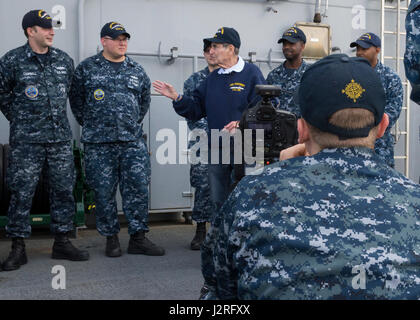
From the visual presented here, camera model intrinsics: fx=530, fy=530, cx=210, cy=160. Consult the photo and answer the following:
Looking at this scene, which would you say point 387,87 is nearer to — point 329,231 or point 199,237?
point 199,237

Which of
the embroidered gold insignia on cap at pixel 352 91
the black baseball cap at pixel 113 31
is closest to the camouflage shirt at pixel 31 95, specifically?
the black baseball cap at pixel 113 31

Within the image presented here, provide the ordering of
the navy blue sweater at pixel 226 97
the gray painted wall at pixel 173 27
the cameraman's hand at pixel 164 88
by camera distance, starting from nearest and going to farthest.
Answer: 1. the cameraman's hand at pixel 164 88
2. the navy blue sweater at pixel 226 97
3. the gray painted wall at pixel 173 27

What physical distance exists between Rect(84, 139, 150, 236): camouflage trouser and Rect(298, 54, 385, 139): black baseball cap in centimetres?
326

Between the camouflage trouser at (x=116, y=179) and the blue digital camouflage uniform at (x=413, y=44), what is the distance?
2642 millimetres

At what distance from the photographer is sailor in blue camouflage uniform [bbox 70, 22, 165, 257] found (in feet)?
14.0

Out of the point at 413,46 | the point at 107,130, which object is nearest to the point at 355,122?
the point at 413,46

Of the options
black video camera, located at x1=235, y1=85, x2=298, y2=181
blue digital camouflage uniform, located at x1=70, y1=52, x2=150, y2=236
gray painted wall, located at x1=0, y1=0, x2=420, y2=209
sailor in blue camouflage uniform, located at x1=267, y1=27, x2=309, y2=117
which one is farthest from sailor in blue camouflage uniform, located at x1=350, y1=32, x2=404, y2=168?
blue digital camouflage uniform, located at x1=70, y1=52, x2=150, y2=236

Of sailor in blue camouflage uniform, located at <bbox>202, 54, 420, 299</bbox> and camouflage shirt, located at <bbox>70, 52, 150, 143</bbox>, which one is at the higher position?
camouflage shirt, located at <bbox>70, 52, 150, 143</bbox>

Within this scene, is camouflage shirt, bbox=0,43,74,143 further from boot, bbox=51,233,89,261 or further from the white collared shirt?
the white collared shirt

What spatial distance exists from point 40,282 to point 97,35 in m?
2.65

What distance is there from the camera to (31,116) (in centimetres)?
401

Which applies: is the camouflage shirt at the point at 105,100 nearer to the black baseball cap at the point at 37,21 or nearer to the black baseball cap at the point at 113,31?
the black baseball cap at the point at 113,31

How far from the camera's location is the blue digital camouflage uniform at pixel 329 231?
1074 mm

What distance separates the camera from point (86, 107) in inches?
171
